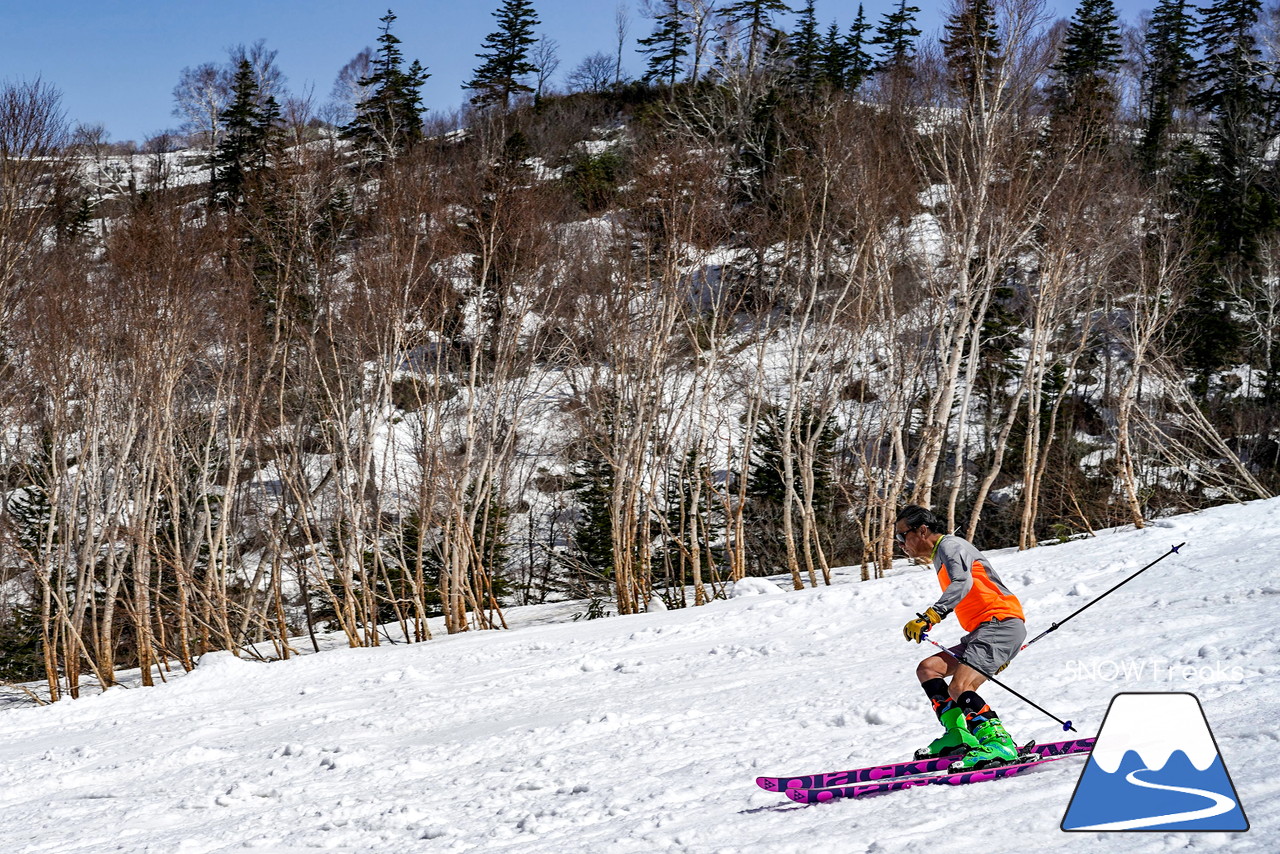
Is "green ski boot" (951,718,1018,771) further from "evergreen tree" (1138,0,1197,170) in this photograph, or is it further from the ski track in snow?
"evergreen tree" (1138,0,1197,170)

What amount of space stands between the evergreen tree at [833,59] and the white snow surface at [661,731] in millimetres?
37478

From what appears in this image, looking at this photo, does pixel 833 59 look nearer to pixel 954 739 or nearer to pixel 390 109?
pixel 390 109

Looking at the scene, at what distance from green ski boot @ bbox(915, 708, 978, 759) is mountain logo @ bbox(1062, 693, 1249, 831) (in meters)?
0.61

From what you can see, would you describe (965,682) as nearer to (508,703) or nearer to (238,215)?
(508,703)

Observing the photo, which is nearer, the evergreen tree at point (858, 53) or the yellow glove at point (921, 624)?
the yellow glove at point (921, 624)

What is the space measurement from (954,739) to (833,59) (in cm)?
4802

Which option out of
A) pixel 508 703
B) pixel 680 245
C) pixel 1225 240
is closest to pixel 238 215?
pixel 680 245

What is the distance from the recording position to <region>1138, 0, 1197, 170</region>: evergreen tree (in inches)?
1436

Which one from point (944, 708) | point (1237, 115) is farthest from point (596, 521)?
point (1237, 115)

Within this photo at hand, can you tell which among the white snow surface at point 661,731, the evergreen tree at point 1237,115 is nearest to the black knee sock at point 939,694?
the white snow surface at point 661,731

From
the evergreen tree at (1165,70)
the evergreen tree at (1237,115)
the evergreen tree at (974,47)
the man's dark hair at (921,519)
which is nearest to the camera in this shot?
the man's dark hair at (921,519)

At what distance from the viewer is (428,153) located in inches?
794

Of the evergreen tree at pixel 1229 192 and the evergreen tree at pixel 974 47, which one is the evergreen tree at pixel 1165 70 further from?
the evergreen tree at pixel 974 47

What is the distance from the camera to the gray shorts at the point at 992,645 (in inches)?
185
